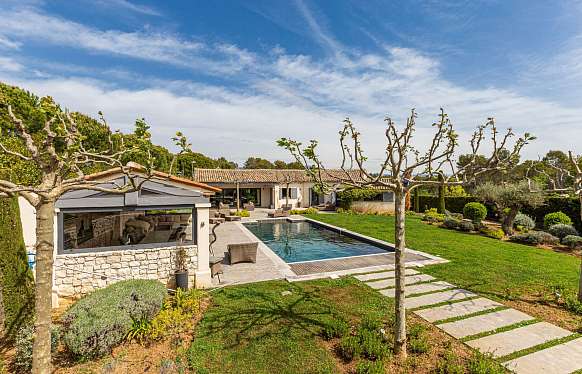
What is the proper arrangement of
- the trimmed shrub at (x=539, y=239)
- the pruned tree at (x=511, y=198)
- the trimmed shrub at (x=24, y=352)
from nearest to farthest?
1. the trimmed shrub at (x=24, y=352)
2. the trimmed shrub at (x=539, y=239)
3. the pruned tree at (x=511, y=198)

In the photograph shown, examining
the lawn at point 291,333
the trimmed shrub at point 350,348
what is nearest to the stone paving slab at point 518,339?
the lawn at point 291,333

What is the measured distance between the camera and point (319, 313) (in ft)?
21.3

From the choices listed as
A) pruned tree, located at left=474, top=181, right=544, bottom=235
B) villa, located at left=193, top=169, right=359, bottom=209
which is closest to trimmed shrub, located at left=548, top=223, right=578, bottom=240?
pruned tree, located at left=474, top=181, right=544, bottom=235

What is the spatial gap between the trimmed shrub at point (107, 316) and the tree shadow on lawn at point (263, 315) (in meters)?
1.27

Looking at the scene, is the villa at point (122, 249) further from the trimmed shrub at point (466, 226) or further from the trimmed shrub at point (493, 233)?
the trimmed shrub at point (466, 226)

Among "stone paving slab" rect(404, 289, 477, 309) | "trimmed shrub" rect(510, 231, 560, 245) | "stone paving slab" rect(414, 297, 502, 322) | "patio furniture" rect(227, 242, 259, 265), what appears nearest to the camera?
"stone paving slab" rect(414, 297, 502, 322)

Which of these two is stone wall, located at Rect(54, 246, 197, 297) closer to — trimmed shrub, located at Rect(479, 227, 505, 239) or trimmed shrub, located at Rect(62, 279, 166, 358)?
trimmed shrub, located at Rect(62, 279, 166, 358)

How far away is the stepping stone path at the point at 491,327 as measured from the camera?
4715 mm

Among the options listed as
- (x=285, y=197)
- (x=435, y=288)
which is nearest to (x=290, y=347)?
(x=435, y=288)

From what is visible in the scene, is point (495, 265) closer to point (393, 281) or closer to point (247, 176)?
point (393, 281)

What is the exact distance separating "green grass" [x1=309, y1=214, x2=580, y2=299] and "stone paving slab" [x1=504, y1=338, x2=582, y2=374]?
2385 millimetres

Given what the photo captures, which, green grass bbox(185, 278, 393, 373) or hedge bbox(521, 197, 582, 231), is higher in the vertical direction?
hedge bbox(521, 197, 582, 231)

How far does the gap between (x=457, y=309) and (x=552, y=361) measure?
2.00 metres

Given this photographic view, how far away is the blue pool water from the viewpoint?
1328 cm
